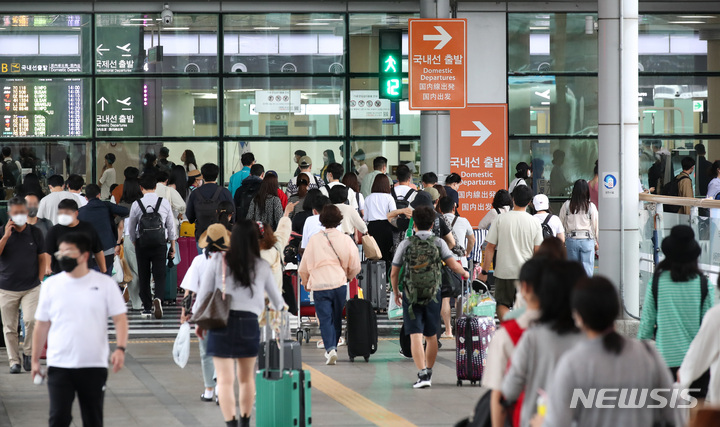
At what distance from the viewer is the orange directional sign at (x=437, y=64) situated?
1584 centimetres

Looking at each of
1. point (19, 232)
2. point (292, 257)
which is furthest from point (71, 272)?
point (292, 257)

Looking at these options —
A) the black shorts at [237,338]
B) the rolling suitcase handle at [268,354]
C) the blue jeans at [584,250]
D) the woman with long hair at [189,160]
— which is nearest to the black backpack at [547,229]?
the blue jeans at [584,250]

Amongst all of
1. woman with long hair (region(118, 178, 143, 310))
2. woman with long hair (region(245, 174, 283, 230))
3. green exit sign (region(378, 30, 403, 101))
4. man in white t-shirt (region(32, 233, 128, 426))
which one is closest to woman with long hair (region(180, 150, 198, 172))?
woman with long hair (region(118, 178, 143, 310))

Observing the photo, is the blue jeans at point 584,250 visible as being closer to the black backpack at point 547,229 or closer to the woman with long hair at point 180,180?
the black backpack at point 547,229

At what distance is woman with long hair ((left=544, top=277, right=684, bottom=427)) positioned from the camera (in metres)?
4.43

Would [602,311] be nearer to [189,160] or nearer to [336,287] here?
[336,287]

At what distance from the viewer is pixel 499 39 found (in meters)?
20.7

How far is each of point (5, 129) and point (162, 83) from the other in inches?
115

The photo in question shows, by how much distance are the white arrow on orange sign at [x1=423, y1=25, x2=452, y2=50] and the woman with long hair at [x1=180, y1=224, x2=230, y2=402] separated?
24.6ft

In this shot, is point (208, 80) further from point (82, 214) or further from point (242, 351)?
point (242, 351)

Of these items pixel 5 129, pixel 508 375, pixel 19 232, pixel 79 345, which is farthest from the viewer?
pixel 5 129

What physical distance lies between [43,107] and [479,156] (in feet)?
26.5

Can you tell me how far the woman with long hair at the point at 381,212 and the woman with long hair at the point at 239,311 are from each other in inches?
263

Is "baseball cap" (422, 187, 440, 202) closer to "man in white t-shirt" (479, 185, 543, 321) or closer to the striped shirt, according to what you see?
"man in white t-shirt" (479, 185, 543, 321)
